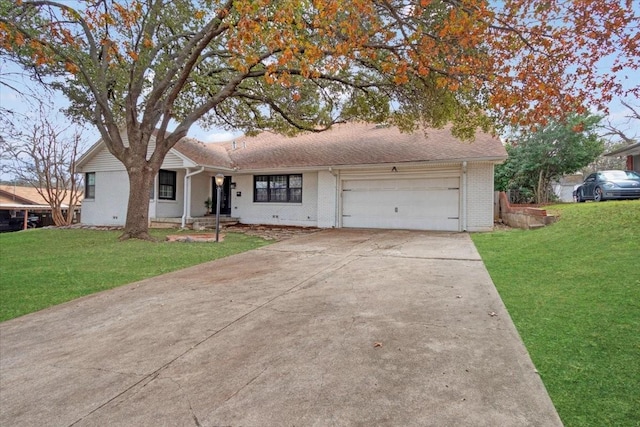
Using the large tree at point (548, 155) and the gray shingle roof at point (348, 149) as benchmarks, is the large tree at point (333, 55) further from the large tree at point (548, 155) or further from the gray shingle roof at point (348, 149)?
the large tree at point (548, 155)

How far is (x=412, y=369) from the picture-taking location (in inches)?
109

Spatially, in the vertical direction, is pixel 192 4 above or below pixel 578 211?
above

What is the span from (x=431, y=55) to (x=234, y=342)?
7008mm

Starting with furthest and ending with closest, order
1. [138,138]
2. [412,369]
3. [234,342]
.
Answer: [138,138] → [234,342] → [412,369]

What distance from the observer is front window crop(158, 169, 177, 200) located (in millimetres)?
16734

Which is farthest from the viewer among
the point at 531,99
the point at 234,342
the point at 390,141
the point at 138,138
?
the point at 390,141

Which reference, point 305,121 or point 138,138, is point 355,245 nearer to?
point 305,121

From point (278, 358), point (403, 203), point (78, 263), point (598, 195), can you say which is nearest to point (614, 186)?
point (598, 195)

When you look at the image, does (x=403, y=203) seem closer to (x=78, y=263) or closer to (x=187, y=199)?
(x=187, y=199)

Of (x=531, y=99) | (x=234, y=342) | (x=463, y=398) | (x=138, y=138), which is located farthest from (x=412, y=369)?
(x=138, y=138)

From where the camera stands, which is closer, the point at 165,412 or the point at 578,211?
the point at 165,412

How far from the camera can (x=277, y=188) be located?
55.6 ft

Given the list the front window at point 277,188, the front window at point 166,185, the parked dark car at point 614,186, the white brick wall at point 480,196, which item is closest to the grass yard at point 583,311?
the white brick wall at point 480,196

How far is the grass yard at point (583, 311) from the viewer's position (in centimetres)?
229
